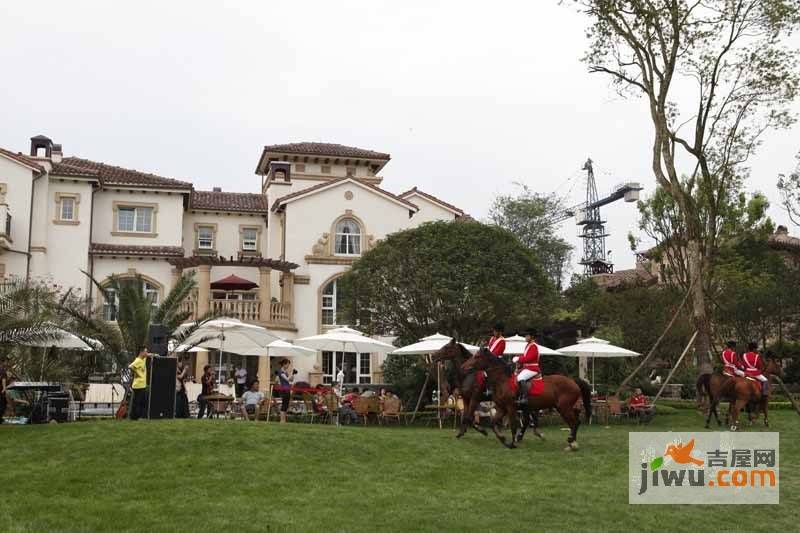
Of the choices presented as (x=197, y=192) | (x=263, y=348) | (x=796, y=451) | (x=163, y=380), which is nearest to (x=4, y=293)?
(x=163, y=380)

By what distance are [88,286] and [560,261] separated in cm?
3699

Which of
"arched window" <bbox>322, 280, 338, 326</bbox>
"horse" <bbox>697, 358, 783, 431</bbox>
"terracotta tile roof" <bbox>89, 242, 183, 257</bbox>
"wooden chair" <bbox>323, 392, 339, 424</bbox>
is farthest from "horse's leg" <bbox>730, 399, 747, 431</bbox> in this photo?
"terracotta tile roof" <bbox>89, 242, 183, 257</bbox>

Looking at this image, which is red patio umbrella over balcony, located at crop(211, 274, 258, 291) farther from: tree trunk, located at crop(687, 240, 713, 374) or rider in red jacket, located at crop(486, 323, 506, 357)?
rider in red jacket, located at crop(486, 323, 506, 357)

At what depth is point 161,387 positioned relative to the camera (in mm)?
17719

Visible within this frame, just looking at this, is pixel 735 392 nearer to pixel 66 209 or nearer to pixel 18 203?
pixel 66 209

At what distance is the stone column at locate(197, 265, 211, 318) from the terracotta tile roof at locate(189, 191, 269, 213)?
6.12m

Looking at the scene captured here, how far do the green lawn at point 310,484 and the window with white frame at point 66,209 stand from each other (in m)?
24.7

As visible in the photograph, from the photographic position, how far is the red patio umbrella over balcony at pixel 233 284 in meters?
37.3

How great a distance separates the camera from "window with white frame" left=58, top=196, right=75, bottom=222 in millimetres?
39069

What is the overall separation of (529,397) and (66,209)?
29574 millimetres

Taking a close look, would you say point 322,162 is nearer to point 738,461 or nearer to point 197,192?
point 197,192

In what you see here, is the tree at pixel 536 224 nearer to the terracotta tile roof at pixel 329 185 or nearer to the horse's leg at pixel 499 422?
the terracotta tile roof at pixel 329 185

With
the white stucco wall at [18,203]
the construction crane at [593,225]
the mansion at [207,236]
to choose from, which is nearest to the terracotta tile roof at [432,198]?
the mansion at [207,236]

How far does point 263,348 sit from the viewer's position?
27.2 meters
